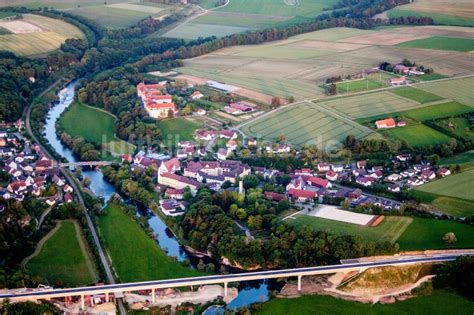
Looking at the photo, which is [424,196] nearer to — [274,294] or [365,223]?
[365,223]

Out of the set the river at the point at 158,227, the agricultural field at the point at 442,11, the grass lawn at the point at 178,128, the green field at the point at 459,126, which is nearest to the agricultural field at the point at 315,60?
the agricultural field at the point at 442,11

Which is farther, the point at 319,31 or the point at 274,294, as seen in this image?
the point at 319,31

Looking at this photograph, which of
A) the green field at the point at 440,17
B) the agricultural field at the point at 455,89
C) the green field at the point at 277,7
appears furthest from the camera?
the green field at the point at 277,7

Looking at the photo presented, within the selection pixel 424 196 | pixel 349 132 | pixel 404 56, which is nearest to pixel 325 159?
pixel 349 132

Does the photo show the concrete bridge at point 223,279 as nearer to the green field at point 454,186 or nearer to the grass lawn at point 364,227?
the grass lawn at point 364,227

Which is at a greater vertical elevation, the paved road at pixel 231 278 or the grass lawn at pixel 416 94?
the grass lawn at pixel 416 94

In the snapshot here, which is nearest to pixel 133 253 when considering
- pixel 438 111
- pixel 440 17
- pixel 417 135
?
pixel 417 135

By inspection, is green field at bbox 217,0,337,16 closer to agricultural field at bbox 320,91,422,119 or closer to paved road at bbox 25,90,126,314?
agricultural field at bbox 320,91,422,119

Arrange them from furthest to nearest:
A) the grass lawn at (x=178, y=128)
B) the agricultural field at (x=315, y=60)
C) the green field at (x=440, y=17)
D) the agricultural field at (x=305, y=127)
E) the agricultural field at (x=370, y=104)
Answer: the green field at (x=440, y=17), the agricultural field at (x=315, y=60), the agricultural field at (x=370, y=104), the grass lawn at (x=178, y=128), the agricultural field at (x=305, y=127)
